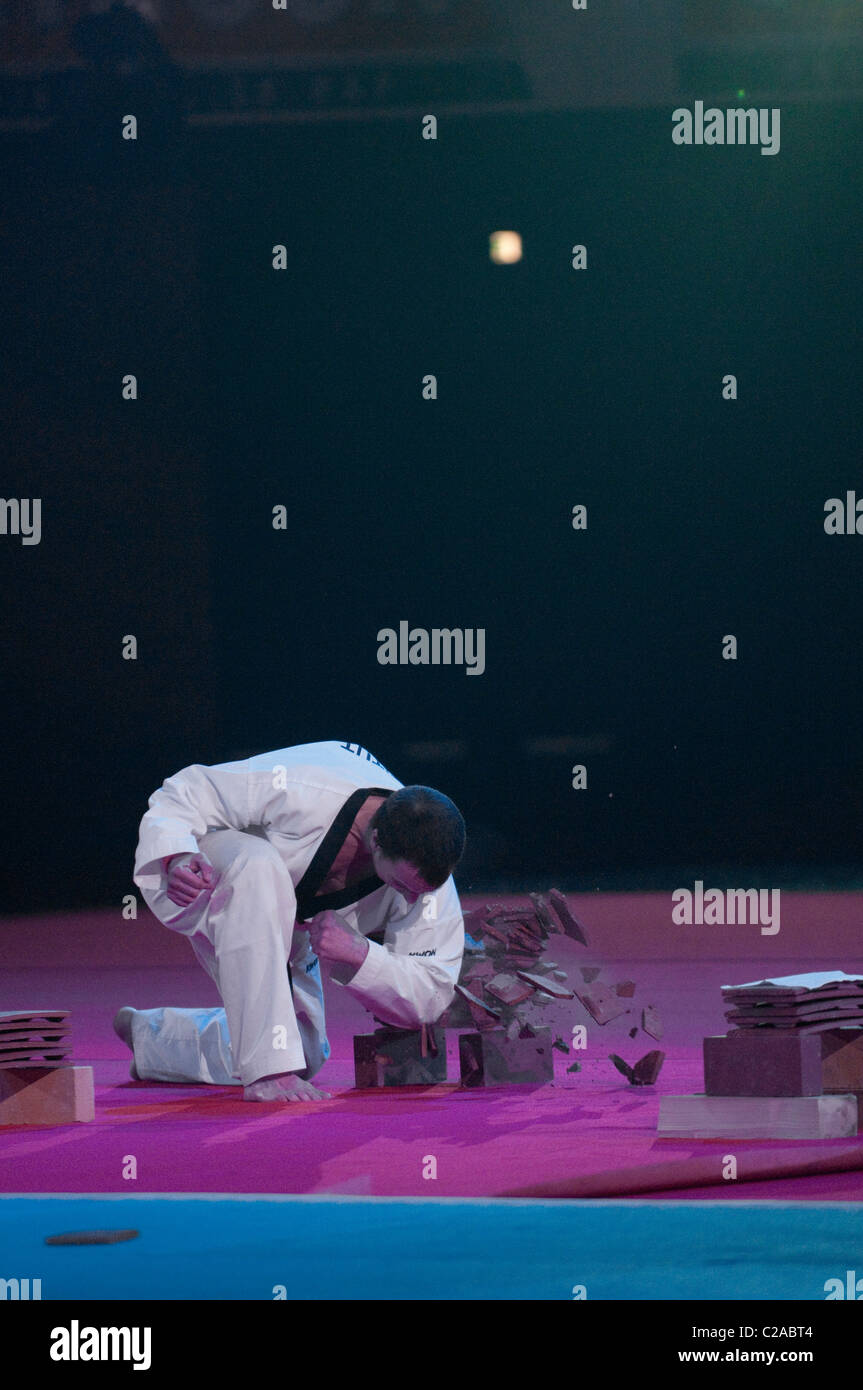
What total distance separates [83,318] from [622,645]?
3.69 meters

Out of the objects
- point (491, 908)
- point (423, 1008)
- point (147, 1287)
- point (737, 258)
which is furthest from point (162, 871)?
point (737, 258)

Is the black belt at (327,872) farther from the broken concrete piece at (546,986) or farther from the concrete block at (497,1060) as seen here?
the broken concrete piece at (546,986)

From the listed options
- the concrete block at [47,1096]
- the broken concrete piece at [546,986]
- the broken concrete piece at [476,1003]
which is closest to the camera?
the concrete block at [47,1096]

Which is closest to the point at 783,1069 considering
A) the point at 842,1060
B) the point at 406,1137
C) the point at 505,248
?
the point at 842,1060

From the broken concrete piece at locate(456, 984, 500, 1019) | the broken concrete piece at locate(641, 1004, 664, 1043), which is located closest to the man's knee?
the broken concrete piece at locate(456, 984, 500, 1019)

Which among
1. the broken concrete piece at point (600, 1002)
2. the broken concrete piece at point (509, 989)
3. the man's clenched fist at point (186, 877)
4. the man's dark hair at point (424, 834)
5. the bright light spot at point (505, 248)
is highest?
the bright light spot at point (505, 248)

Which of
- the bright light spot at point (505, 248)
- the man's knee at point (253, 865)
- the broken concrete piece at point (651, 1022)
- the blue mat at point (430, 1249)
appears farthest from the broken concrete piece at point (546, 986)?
the bright light spot at point (505, 248)

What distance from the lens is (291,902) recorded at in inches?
131

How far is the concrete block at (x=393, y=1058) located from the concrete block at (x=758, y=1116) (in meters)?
0.98

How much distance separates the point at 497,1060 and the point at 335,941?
501 mm

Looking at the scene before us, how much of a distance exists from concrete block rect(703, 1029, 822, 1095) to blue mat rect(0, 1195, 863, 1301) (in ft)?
1.96

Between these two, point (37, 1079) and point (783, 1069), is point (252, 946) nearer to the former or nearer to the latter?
point (37, 1079)

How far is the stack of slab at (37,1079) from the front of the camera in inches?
120

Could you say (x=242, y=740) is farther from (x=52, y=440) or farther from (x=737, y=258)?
(x=737, y=258)
